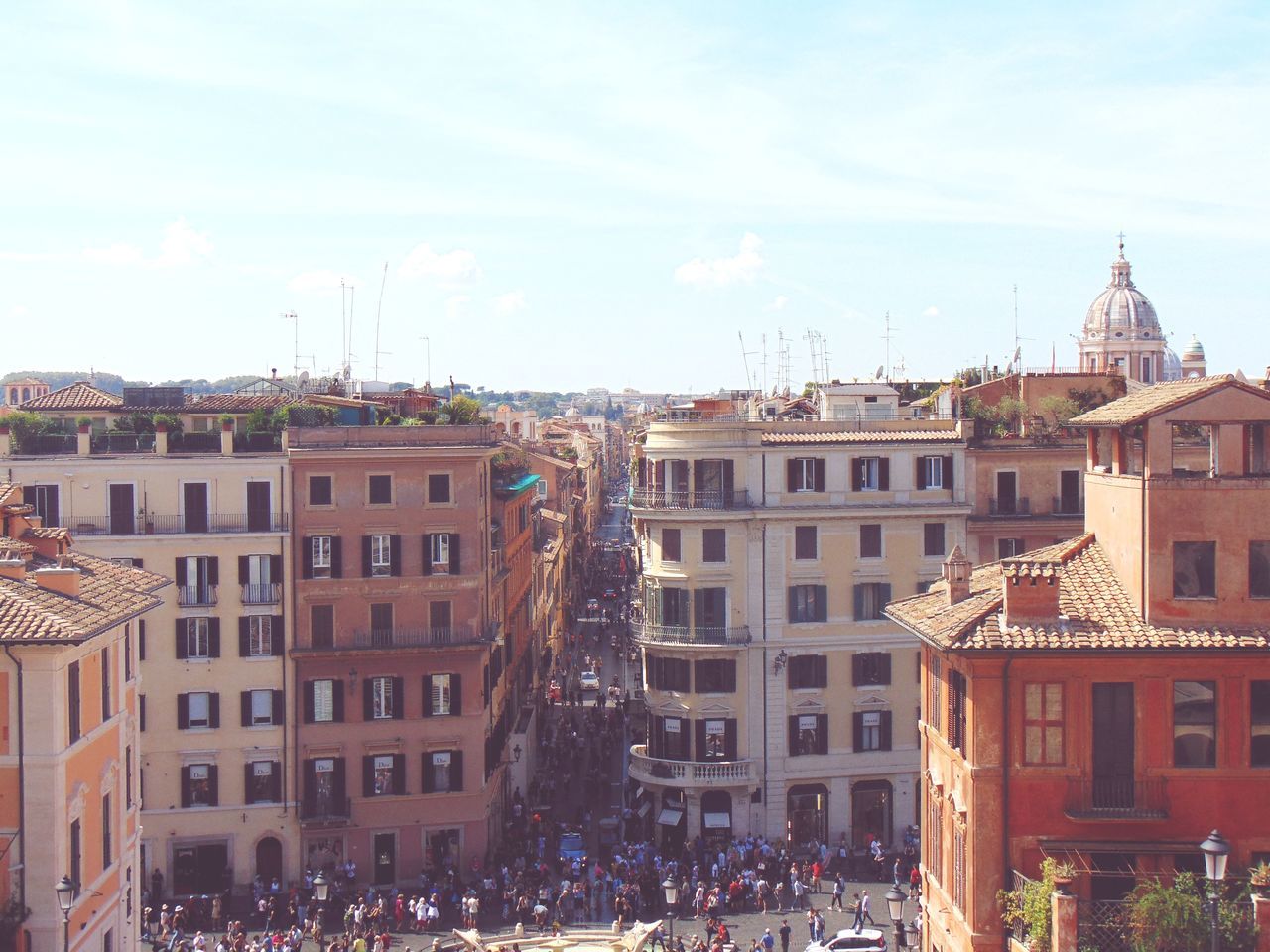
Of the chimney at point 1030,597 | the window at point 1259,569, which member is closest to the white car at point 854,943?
the chimney at point 1030,597

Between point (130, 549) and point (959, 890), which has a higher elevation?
point (130, 549)

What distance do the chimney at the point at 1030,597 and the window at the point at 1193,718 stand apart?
95.8 inches

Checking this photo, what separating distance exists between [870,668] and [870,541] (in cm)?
430

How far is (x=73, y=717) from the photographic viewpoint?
101 feet

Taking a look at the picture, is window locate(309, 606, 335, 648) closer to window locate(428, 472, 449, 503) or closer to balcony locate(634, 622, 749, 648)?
window locate(428, 472, 449, 503)

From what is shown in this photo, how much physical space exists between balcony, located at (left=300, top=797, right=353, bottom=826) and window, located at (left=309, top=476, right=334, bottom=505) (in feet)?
31.1

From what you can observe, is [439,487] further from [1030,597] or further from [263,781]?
[1030,597]

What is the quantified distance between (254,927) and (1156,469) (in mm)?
31115

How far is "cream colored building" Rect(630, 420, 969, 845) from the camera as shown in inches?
2089

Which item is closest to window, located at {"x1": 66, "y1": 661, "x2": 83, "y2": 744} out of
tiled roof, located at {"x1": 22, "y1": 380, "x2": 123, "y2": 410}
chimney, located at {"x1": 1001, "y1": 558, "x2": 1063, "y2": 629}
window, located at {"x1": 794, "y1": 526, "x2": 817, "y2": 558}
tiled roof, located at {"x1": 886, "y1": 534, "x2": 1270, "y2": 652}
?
tiled roof, located at {"x1": 886, "y1": 534, "x2": 1270, "y2": 652}

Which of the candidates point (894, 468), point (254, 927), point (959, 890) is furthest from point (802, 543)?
point (959, 890)

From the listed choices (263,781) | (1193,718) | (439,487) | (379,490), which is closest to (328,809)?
(263,781)

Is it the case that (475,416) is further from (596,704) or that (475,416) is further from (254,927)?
(596,704)

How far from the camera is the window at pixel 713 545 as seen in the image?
53.3 metres
